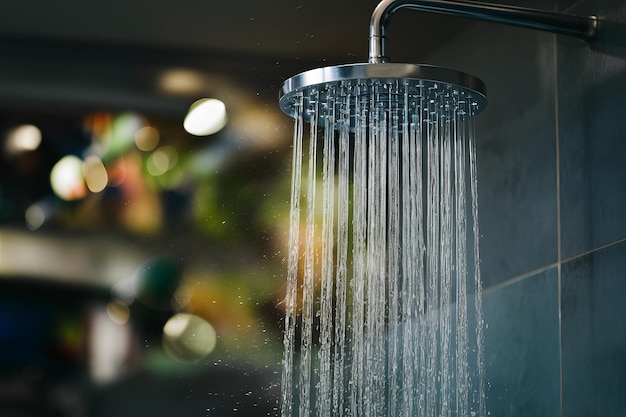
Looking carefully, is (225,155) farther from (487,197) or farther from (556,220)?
(556,220)

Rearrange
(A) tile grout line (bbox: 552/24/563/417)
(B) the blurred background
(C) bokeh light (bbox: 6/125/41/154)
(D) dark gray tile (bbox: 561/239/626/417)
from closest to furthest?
(D) dark gray tile (bbox: 561/239/626/417)
(A) tile grout line (bbox: 552/24/563/417)
(B) the blurred background
(C) bokeh light (bbox: 6/125/41/154)

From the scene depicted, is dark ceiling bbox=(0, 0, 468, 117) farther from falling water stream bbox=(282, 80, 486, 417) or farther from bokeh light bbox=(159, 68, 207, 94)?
falling water stream bbox=(282, 80, 486, 417)

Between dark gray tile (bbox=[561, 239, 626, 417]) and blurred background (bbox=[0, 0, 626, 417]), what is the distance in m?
0.10

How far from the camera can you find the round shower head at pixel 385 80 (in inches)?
44.3

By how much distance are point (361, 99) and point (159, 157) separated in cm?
69

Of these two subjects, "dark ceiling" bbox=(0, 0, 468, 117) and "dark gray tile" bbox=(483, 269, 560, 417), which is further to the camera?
"dark ceiling" bbox=(0, 0, 468, 117)

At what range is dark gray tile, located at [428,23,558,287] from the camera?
4.99 ft

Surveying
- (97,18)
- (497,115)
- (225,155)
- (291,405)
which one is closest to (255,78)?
(225,155)

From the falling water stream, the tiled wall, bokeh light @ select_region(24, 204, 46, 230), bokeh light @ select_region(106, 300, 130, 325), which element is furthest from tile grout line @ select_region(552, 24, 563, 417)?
bokeh light @ select_region(24, 204, 46, 230)

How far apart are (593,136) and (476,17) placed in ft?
0.86

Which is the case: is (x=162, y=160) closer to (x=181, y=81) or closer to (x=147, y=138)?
(x=147, y=138)

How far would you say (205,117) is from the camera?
1.84 meters

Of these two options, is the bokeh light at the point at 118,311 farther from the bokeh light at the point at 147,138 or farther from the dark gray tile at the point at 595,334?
the dark gray tile at the point at 595,334

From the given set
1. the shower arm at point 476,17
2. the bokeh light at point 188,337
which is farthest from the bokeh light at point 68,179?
the shower arm at point 476,17
